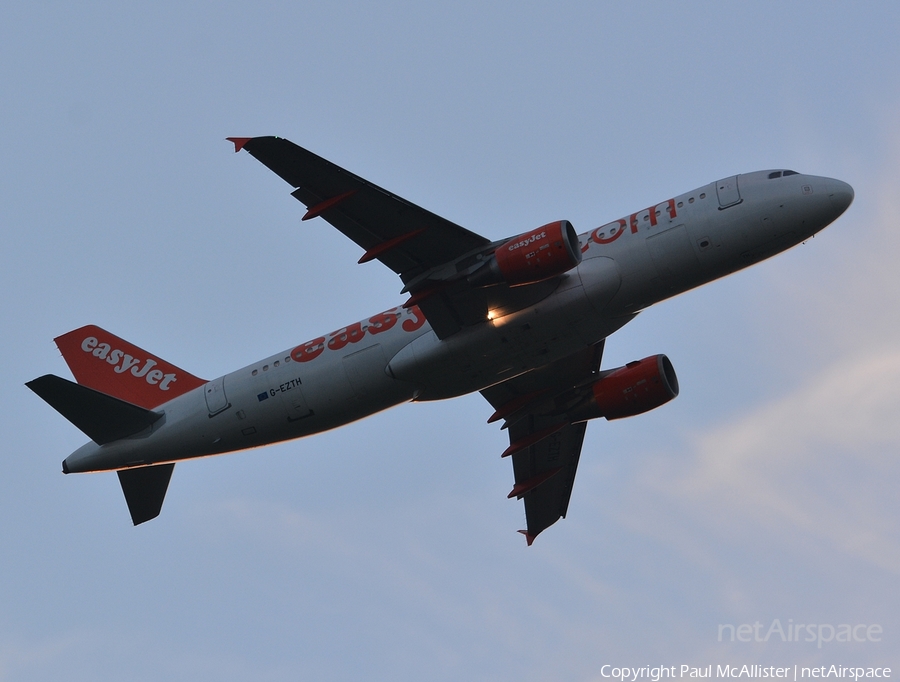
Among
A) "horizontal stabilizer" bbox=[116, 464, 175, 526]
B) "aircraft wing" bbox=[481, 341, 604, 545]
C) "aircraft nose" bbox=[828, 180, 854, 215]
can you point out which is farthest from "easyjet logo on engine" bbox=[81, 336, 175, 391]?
"aircraft nose" bbox=[828, 180, 854, 215]

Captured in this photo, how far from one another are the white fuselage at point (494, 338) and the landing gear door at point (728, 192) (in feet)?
0.14

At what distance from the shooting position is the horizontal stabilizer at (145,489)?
46156 mm

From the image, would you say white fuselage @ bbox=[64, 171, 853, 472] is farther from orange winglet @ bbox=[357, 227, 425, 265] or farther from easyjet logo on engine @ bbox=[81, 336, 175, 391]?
orange winglet @ bbox=[357, 227, 425, 265]

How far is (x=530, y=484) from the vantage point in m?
49.6

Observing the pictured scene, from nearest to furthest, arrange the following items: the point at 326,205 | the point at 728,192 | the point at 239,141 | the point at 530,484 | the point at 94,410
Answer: the point at 239,141, the point at 326,205, the point at 728,192, the point at 94,410, the point at 530,484

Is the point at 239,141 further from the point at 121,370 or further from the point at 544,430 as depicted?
the point at 544,430

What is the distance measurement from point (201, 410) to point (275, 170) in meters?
12.0

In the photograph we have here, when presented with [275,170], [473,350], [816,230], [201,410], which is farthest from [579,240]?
[201,410]

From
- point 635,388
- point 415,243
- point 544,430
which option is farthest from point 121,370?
point 635,388

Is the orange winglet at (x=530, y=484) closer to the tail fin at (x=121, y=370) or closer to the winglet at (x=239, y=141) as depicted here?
the tail fin at (x=121, y=370)

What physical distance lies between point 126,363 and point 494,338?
18.5 metres

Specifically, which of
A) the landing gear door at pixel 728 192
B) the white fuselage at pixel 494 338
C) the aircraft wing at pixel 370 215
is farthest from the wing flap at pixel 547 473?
the landing gear door at pixel 728 192

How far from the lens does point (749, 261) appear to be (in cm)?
3900

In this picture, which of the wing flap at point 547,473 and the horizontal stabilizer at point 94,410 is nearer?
the horizontal stabilizer at point 94,410
